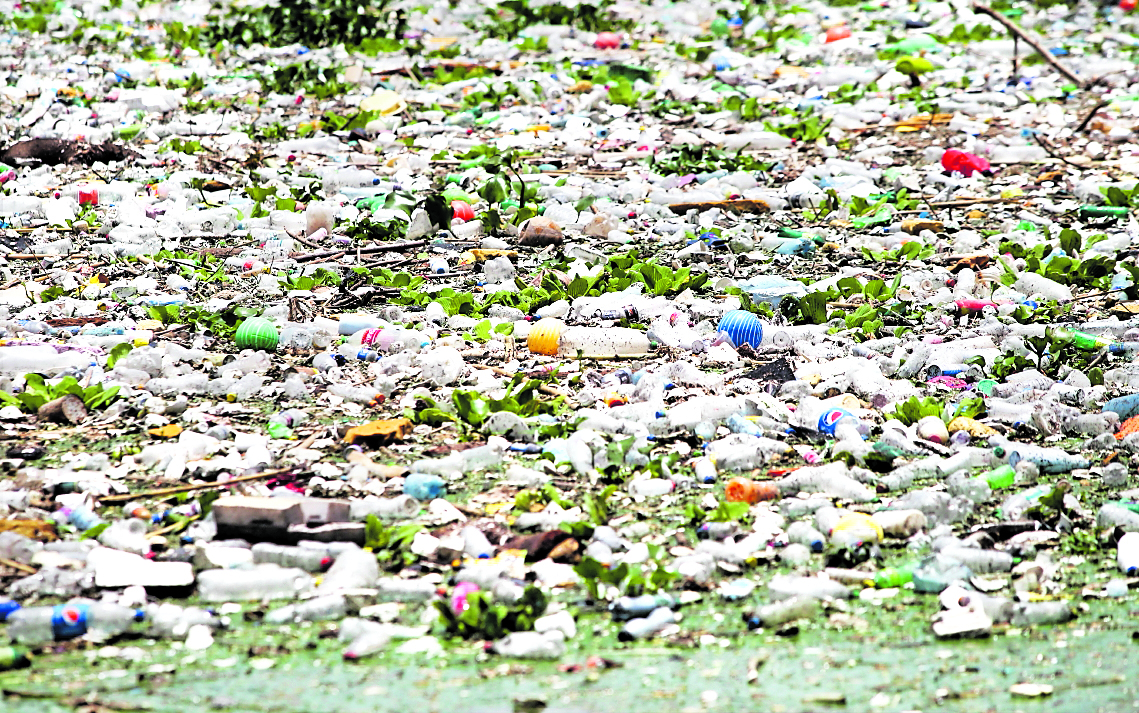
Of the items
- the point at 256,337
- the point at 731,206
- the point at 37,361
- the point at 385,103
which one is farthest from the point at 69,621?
the point at 385,103

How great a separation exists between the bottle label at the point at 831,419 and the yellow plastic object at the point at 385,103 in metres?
4.34

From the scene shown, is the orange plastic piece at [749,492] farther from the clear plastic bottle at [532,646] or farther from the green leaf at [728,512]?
the clear plastic bottle at [532,646]

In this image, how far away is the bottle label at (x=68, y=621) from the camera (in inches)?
80.6

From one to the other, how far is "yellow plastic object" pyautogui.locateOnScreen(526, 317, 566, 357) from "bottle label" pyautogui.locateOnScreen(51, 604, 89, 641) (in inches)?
68.6

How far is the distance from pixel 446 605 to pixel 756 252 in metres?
2.92

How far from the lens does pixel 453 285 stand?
14.1ft

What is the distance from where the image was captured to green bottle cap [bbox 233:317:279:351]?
3547 millimetres

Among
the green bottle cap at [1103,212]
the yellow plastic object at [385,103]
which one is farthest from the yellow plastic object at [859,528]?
the yellow plastic object at [385,103]

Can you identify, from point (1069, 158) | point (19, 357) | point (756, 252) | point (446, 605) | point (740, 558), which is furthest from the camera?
point (1069, 158)

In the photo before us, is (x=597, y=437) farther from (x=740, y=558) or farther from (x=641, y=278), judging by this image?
(x=641, y=278)

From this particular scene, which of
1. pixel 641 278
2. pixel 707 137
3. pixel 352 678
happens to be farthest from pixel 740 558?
pixel 707 137

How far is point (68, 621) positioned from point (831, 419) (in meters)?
1.79

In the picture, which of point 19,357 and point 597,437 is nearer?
point 597,437

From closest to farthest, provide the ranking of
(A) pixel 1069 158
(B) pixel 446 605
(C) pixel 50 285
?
(B) pixel 446 605 → (C) pixel 50 285 → (A) pixel 1069 158
